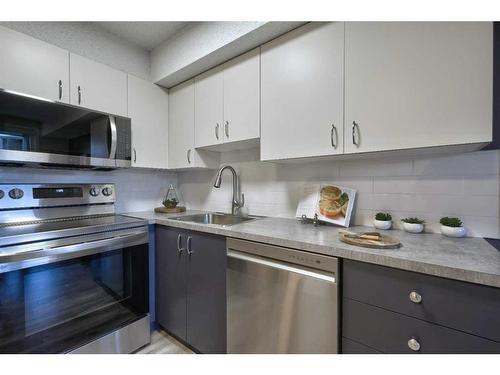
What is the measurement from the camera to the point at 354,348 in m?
0.94

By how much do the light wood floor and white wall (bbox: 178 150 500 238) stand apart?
1.09 m

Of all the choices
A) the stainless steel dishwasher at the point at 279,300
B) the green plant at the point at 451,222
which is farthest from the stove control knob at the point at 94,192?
the green plant at the point at 451,222

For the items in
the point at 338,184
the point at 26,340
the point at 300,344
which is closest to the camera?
the point at 300,344

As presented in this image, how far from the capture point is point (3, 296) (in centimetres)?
110

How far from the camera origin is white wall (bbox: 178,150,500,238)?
1112 millimetres

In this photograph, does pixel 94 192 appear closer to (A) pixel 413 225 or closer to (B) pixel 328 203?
(B) pixel 328 203

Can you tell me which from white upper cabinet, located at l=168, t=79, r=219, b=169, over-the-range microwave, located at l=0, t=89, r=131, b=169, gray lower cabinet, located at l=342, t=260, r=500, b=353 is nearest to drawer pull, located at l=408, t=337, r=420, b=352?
gray lower cabinet, located at l=342, t=260, r=500, b=353

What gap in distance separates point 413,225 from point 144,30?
231 cm

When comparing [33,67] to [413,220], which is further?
[33,67]

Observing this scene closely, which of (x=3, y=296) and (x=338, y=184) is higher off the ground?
(x=338, y=184)

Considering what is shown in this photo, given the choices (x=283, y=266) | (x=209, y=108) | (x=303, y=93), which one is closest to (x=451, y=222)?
(x=283, y=266)
